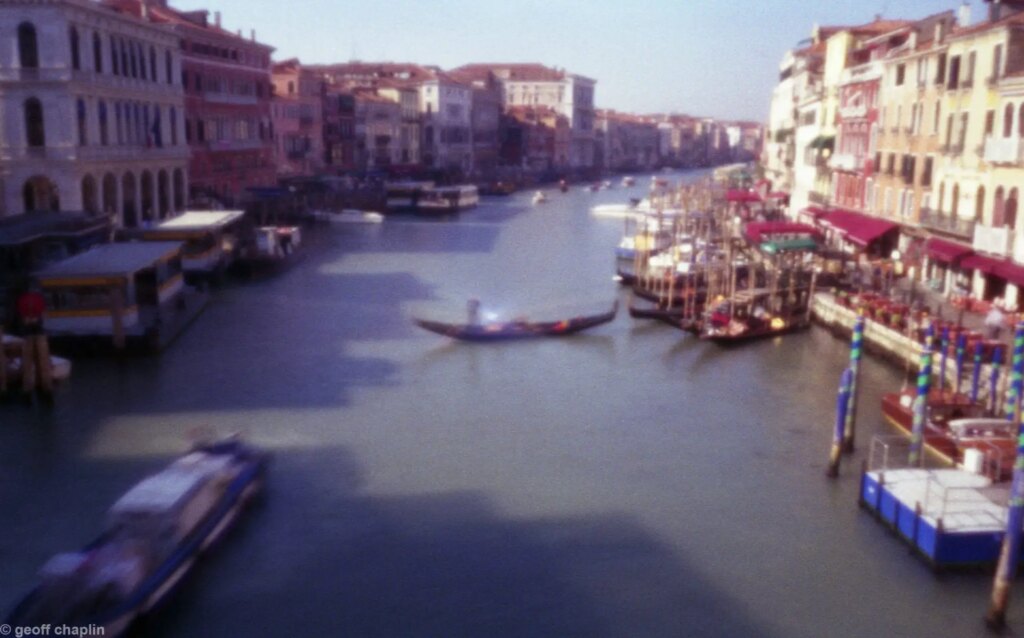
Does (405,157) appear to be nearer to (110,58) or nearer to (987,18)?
(110,58)

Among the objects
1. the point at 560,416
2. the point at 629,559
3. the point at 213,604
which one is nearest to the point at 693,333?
the point at 560,416

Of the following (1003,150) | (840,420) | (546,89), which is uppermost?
(546,89)

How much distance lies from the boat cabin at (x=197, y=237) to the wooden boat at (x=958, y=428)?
1351cm

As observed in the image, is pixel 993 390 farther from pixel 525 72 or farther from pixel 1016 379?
pixel 525 72

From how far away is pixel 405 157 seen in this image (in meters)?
49.7

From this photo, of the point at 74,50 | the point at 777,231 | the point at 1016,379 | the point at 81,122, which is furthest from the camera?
the point at 777,231

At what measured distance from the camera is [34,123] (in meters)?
18.9

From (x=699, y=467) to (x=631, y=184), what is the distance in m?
55.7

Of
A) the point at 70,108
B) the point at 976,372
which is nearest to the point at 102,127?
the point at 70,108

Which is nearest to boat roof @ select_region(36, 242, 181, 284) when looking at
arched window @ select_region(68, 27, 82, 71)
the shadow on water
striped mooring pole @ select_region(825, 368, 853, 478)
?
arched window @ select_region(68, 27, 82, 71)

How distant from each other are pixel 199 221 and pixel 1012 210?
15545 millimetres

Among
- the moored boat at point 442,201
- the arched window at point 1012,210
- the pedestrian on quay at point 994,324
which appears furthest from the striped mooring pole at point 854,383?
the moored boat at point 442,201

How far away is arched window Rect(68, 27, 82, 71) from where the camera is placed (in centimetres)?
1889

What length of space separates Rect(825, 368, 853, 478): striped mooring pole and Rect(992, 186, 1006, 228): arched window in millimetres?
6174
